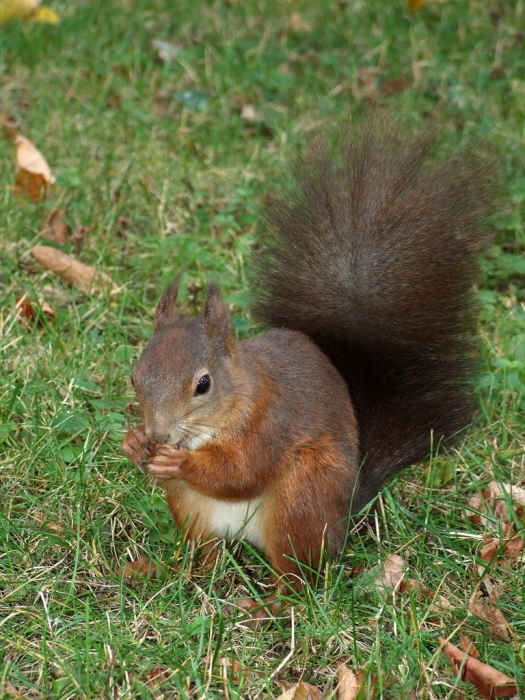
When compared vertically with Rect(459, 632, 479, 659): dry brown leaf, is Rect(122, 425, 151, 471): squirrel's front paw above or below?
above

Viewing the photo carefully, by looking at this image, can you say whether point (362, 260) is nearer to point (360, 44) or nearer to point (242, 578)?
point (242, 578)

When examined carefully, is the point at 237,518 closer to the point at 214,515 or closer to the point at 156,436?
the point at 214,515

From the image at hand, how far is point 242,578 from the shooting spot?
2307 mm

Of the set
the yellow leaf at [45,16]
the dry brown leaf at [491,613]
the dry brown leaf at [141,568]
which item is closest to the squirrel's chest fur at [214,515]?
the dry brown leaf at [141,568]

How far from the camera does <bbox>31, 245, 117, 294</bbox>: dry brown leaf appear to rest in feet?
10.4

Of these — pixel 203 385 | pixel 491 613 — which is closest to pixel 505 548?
pixel 491 613

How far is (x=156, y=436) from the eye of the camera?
6.48ft

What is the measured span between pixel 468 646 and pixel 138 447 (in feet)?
2.56

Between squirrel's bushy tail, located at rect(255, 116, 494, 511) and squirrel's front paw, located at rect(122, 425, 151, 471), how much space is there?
527mm

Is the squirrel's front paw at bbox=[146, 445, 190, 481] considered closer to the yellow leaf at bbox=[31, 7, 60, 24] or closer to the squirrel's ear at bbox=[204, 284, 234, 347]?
the squirrel's ear at bbox=[204, 284, 234, 347]

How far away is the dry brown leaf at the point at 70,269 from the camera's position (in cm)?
317

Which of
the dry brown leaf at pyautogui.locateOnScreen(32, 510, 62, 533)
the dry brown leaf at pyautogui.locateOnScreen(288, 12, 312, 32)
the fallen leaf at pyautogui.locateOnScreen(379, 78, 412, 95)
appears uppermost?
the dry brown leaf at pyautogui.locateOnScreen(288, 12, 312, 32)

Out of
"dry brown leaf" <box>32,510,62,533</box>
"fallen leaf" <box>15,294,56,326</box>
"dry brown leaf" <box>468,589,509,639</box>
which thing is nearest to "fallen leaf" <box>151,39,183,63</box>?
"fallen leaf" <box>15,294,56,326</box>

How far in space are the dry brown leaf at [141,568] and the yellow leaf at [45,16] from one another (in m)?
2.84
